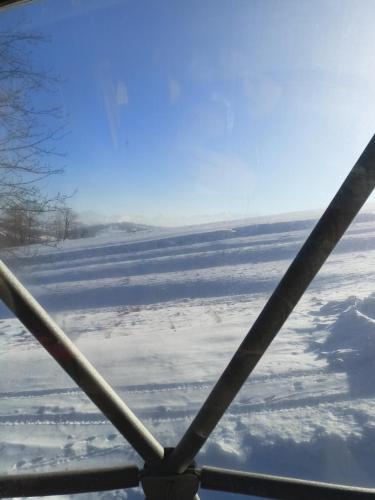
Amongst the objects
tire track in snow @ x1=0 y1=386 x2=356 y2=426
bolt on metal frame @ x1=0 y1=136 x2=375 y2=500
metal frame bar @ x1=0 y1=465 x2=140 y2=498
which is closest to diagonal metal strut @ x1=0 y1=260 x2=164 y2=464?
bolt on metal frame @ x1=0 y1=136 x2=375 y2=500

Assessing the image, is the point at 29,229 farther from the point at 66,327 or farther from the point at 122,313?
the point at 122,313

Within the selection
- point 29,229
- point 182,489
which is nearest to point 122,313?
point 29,229

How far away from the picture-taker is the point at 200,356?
10.4 ft

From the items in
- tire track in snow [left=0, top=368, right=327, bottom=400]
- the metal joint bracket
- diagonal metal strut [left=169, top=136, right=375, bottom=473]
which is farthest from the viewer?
tire track in snow [left=0, top=368, right=327, bottom=400]

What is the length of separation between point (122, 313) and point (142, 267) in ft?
2.67

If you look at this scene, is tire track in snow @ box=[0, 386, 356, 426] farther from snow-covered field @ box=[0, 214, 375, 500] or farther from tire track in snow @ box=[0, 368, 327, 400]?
tire track in snow @ box=[0, 368, 327, 400]

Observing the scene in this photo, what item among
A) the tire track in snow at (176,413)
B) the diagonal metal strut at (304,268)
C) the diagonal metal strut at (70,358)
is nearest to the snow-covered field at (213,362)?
the tire track in snow at (176,413)

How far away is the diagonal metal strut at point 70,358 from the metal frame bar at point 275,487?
0.26m

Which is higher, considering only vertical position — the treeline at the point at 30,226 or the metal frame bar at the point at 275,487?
the treeline at the point at 30,226

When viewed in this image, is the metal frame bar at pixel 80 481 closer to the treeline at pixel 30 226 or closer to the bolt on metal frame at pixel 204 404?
the bolt on metal frame at pixel 204 404

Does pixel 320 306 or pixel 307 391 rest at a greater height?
pixel 320 306

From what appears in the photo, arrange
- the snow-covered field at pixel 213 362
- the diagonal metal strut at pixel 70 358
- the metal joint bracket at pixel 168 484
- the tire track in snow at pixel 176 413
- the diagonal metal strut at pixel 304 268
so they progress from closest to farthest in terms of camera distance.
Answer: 1. the diagonal metal strut at pixel 304 268
2. the diagonal metal strut at pixel 70 358
3. the metal joint bracket at pixel 168 484
4. the snow-covered field at pixel 213 362
5. the tire track in snow at pixel 176 413

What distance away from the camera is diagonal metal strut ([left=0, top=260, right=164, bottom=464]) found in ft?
5.20

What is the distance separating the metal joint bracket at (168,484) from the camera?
1768mm
